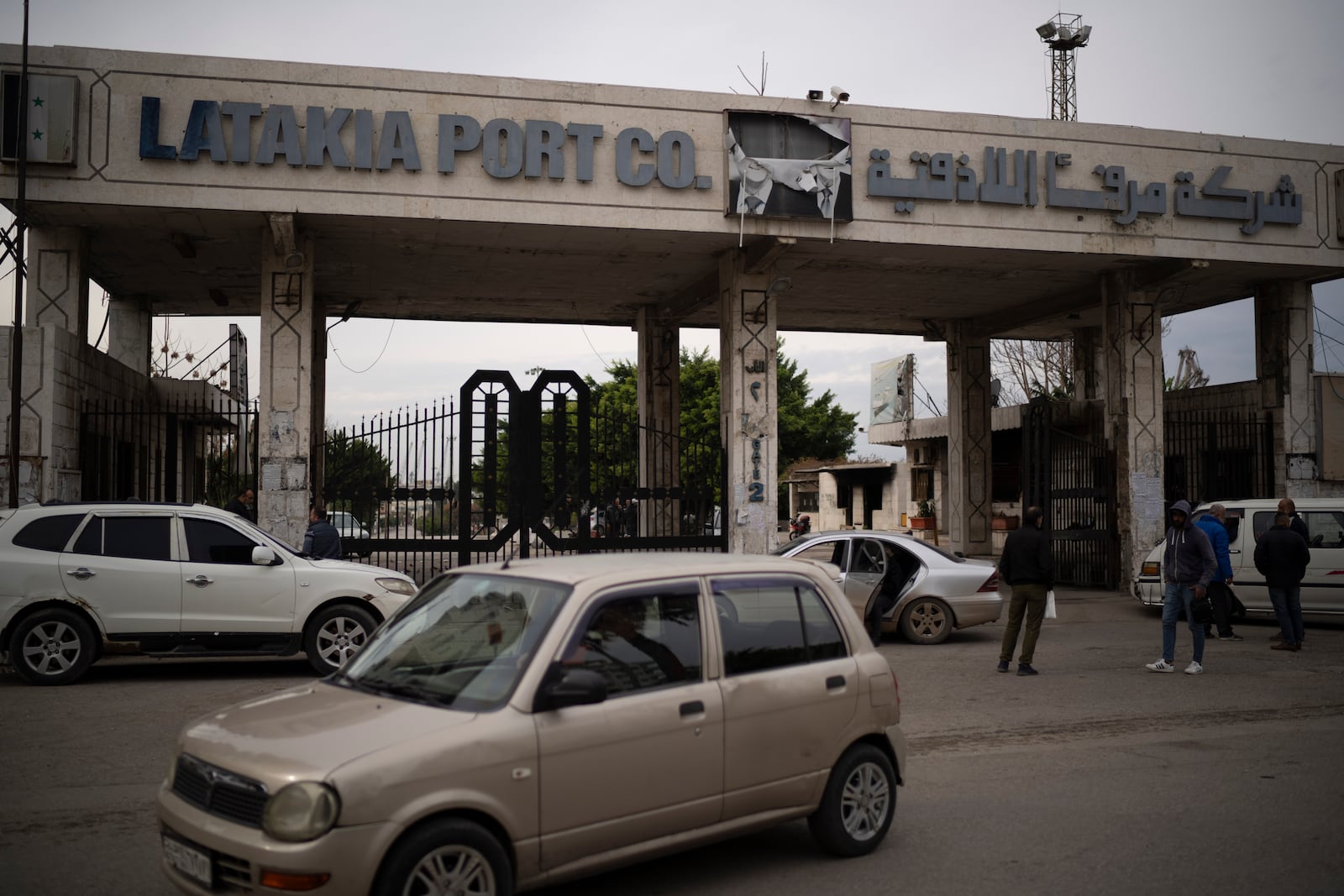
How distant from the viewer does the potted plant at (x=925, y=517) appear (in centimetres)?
4047

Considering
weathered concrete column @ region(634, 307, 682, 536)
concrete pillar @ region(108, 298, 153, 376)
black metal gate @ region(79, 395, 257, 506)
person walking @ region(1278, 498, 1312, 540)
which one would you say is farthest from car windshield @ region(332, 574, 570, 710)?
concrete pillar @ region(108, 298, 153, 376)

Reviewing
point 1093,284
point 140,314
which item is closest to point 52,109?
point 140,314

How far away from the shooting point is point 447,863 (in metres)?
4.16

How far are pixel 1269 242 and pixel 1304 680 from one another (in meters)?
11.8

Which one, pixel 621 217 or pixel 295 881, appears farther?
pixel 621 217

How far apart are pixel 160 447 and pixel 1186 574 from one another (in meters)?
18.7

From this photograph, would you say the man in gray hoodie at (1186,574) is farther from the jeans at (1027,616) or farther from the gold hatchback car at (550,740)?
the gold hatchback car at (550,740)

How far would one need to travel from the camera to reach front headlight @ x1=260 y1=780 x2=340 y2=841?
3.91m

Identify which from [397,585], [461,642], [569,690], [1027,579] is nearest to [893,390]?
[1027,579]

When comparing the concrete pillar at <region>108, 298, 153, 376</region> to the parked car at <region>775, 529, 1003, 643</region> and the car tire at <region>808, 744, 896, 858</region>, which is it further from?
the car tire at <region>808, 744, 896, 858</region>

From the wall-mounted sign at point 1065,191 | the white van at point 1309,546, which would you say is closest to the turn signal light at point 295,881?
the white van at point 1309,546

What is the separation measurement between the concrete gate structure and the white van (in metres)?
4.06

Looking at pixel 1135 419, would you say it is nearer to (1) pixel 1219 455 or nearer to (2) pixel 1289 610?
(1) pixel 1219 455

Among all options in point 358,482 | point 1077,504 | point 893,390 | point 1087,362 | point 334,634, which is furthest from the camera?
point 893,390
